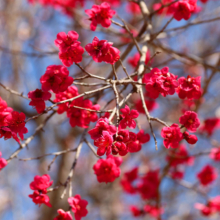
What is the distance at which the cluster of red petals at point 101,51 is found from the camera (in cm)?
147

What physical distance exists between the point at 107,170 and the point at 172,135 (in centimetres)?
50

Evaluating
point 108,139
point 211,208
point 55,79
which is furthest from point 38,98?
point 211,208

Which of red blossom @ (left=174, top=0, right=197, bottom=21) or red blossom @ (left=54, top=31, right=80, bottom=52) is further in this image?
red blossom @ (left=174, top=0, right=197, bottom=21)

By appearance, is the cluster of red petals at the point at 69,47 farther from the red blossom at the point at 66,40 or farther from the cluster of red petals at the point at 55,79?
the cluster of red petals at the point at 55,79

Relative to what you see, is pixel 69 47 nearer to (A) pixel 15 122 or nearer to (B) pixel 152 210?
(A) pixel 15 122

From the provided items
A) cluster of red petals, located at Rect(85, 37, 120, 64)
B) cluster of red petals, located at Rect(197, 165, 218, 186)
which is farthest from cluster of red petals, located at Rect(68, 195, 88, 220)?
cluster of red petals, located at Rect(197, 165, 218, 186)

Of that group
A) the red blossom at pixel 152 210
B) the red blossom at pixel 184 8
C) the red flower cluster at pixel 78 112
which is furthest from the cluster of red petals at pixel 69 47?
the red blossom at pixel 152 210

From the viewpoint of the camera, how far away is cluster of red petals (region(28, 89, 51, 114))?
137 centimetres

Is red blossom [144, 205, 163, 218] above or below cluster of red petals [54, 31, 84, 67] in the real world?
below

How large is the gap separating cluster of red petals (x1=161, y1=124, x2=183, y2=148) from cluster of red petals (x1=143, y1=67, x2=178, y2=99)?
0.63ft

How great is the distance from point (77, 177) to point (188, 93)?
18.7 feet

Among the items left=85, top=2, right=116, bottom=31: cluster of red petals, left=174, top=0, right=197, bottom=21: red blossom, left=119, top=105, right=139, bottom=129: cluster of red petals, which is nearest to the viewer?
left=119, top=105, right=139, bottom=129: cluster of red petals

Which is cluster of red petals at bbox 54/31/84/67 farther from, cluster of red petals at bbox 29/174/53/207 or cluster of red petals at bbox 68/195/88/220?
cluster of red petals at bbox 68/195/88/220

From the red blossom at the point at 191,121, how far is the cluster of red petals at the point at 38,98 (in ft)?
2.60
